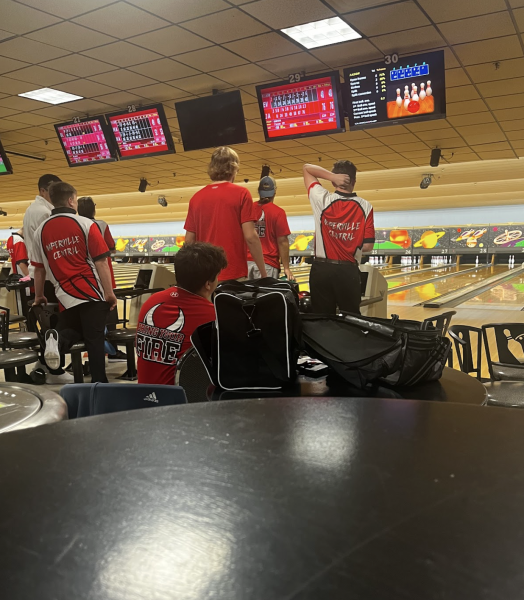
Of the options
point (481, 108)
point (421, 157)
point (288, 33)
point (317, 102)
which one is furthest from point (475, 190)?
point (288, 33)

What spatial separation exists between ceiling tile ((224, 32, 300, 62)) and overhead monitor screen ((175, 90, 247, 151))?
1.95 ft

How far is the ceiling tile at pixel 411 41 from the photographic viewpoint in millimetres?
3943

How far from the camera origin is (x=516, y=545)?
39 cm

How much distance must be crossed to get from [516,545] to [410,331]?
43.1 inches

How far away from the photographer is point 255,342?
148 cm

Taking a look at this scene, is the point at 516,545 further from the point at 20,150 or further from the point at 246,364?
the point at 20,150

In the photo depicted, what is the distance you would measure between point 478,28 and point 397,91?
726 mm

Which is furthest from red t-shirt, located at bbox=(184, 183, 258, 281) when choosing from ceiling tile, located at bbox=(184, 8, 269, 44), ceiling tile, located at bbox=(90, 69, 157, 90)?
ceiling tile, located at bbox=(90, 69, 157, 90)

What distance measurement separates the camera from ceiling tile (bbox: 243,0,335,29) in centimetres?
348

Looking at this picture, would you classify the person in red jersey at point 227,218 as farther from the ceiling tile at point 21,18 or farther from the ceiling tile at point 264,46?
the ceiling tile at point 21,18

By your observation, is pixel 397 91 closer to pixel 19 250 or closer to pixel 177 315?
pixel 177 315

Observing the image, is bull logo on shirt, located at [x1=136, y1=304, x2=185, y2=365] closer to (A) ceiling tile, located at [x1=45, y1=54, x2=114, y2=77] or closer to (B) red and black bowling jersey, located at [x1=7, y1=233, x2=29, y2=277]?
(A) ceiling tile, located at [x1=45, y1=54, x2=114, y2=77]

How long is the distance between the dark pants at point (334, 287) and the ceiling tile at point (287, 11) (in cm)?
167

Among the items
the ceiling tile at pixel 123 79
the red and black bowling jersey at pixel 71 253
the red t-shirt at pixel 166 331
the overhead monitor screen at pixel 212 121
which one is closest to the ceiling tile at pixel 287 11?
the overhead monitor screen at pixel 212 121
